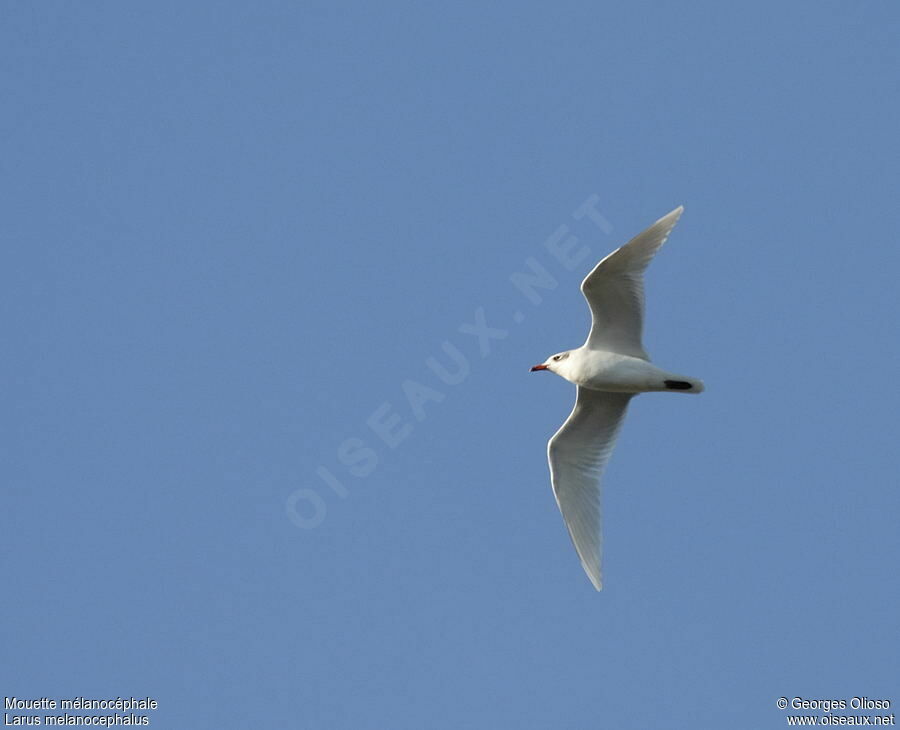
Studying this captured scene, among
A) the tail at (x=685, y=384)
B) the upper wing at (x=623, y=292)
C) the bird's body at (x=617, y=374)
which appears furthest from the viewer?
the bird's body at (x=617, y=374)

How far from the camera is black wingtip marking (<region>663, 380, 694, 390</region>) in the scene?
14.2m

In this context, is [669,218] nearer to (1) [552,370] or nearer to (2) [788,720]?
(1) [552,370]

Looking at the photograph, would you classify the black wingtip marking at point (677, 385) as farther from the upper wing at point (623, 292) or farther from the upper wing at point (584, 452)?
the upper wing at point (584, 452)

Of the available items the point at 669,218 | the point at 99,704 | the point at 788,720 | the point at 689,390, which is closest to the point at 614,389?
the point at 689,390

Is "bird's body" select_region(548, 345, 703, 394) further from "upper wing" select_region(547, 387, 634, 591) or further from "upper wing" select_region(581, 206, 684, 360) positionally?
"upper wing" select_region(547, 387, 634, 591)

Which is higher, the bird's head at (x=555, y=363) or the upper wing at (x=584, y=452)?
the bird's head at (x=555, y=363)

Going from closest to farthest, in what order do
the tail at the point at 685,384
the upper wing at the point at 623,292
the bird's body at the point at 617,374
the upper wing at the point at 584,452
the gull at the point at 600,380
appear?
the upper wing at the point at 623,292 → the gull at the point at 600,380 → the tail at the point at 685,384 → the bird's body at the point at 617,374 → the upper wing at the point at 584,452

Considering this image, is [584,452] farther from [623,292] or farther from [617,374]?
[623,292]

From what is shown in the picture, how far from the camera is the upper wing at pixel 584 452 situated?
15.1 metres

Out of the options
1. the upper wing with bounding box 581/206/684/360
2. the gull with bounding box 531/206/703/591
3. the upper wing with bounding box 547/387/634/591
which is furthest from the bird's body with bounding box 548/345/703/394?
the upper wing with bounding box 547/387/634/591

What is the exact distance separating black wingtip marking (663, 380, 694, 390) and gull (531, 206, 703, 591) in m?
0.01

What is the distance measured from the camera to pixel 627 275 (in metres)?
14.2

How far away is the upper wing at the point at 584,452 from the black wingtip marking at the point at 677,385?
1.02 meters

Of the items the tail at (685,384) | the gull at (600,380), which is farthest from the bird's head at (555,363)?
the tail at (685,384)
